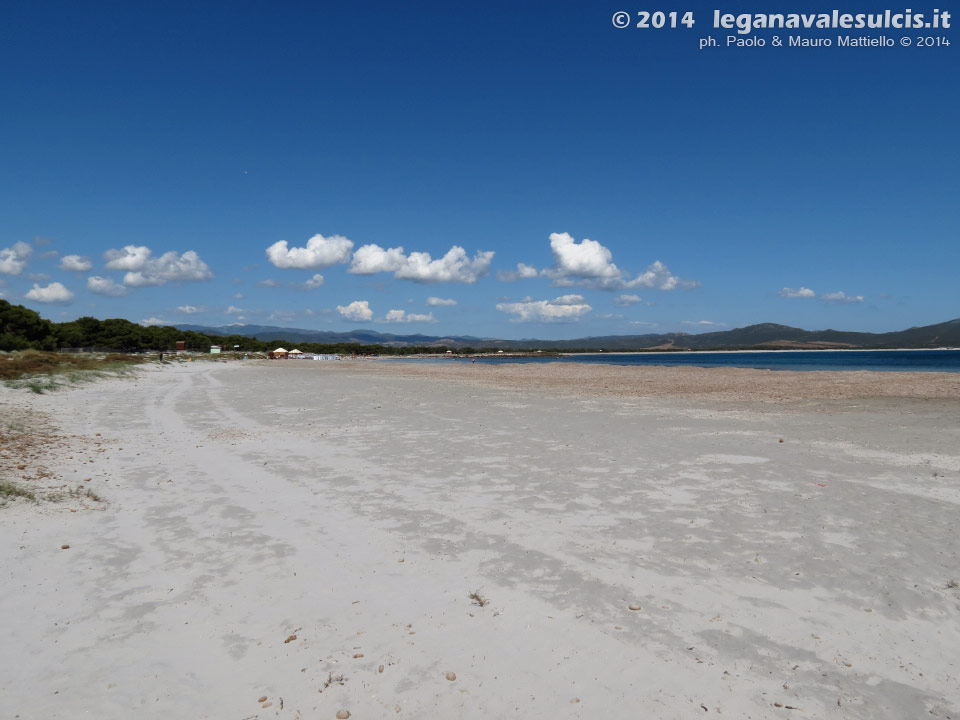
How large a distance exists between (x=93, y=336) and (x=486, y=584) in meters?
124

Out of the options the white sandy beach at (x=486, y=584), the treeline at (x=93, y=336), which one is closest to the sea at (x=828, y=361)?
the white sandy beach at (x=486, y=584)

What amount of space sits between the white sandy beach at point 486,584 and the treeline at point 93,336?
77.9m

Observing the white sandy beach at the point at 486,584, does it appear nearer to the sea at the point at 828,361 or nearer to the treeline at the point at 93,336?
the sea at the point at 828,361

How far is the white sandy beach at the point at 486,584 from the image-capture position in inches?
146

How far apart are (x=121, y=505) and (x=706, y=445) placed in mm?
11854

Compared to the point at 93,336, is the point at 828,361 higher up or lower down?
lower down

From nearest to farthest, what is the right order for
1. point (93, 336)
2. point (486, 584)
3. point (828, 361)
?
point (486, 584) → point (828, 361) → point (93, 336)

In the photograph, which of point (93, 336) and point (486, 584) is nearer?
point (486, 584)

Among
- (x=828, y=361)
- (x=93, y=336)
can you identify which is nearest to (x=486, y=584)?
(x=828, y=361)

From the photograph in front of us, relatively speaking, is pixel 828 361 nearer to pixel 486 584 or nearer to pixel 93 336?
pixel 486 584

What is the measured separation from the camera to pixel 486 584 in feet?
17.5

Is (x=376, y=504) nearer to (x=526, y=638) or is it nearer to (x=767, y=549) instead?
(x=526, y=638)

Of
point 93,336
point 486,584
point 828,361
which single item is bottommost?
point 486,584

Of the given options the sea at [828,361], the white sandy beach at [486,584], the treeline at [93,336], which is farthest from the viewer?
the treeline at [93,336]
